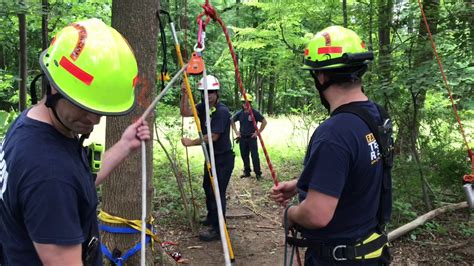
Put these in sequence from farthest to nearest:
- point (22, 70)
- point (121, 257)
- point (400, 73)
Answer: point (22, 70) → point (400, 73) → point (121, 257)

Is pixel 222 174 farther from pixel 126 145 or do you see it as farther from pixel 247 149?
pixel 247 149

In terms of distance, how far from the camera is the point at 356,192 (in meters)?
2.12

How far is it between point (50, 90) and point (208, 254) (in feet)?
13.6

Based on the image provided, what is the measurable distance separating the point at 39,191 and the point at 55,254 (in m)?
0.24

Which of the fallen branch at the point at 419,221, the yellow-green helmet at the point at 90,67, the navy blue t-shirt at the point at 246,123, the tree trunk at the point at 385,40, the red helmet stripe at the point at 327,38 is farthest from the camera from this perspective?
the navy blue t-shirt at the point at 246,123

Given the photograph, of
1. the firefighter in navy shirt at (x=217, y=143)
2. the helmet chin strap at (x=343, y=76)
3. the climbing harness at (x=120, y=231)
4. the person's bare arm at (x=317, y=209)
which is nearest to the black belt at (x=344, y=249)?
the person's bare arm at (x=317, y=209)

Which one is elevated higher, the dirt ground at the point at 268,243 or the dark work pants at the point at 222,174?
the dark work pants at the point at 222,174

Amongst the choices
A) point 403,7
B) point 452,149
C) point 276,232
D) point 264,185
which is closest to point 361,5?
point 403,7

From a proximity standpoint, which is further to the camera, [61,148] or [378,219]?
[378,219]

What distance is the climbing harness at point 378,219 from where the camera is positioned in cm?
212

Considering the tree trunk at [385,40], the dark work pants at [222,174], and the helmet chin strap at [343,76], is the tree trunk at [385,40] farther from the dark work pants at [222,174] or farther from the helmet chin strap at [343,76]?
the helmet chin strap at [343,76]

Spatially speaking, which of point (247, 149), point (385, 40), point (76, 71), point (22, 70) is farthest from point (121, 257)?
point (247, 149)

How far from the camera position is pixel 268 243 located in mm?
5699

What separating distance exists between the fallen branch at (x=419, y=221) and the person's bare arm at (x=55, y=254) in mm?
4391
